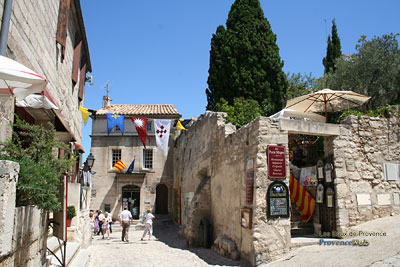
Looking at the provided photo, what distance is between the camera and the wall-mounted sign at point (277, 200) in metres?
6.82

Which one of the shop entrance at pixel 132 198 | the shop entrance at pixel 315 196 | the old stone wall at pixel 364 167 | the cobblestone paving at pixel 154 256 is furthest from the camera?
the shop entrance at pixel 132 198

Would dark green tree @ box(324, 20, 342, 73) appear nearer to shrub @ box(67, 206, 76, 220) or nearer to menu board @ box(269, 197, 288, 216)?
menu board @ box(269, 197, 288, 216)

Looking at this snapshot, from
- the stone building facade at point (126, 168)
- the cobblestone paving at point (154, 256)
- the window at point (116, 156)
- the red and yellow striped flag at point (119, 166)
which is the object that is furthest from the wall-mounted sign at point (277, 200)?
the window at point (116, 156)

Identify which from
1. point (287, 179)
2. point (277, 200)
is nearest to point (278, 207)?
point (277, 200)

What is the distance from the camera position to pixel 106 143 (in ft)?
73.2

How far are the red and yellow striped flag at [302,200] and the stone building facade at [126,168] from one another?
13.7 metres

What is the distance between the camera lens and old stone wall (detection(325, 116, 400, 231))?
7.30m

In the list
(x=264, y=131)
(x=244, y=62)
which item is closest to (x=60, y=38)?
(x=264, y=131)

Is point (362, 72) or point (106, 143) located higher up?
point (362, 72)

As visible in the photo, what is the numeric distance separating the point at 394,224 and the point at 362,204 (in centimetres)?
73

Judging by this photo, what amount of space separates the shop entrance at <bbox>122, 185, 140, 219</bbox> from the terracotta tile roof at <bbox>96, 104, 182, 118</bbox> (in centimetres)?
511

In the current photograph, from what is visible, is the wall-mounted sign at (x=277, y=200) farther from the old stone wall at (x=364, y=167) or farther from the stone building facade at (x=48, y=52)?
the stone building facade at (x=48, y=52)

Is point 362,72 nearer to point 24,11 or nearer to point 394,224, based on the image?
point 394,224

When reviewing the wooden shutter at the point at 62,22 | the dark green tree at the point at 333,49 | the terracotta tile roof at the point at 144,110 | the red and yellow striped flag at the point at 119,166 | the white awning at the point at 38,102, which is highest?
the dark green tree at the point at 333,49
